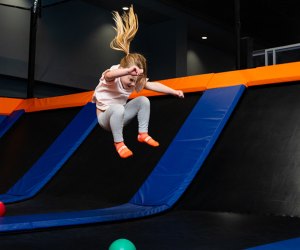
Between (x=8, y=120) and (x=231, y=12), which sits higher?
(x=231, y=12)

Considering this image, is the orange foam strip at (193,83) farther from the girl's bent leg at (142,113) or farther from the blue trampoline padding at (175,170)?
the girl's bent leg at (142,113)

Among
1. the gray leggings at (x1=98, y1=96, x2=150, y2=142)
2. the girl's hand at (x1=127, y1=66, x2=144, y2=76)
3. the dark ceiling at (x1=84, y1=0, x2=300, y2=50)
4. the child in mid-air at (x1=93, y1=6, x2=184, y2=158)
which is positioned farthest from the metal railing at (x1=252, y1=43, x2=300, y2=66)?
the girl's hand at (x1=127, y1=66, x2=144, y2=76)

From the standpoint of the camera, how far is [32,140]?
149 inches

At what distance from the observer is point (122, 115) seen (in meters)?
1.86

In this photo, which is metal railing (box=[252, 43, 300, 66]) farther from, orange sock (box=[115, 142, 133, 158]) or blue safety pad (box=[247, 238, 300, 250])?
blue safety pad (box=[247, 238, 300, 250])

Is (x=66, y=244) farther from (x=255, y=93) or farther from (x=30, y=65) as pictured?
(x=30, y=65)

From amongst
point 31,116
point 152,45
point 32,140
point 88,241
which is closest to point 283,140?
point 88,241

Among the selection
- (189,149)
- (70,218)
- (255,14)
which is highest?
(255,14)

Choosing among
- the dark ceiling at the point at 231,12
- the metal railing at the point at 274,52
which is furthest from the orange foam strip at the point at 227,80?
the dark ceiling at the point at 231,12

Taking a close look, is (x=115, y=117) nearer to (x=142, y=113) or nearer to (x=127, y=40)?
(x=142, y=113)

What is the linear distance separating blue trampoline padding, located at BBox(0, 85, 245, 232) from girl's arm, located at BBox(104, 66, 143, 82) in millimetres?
696

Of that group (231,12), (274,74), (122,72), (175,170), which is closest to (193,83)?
(274,74)

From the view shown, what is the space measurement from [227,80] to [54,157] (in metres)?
1.51

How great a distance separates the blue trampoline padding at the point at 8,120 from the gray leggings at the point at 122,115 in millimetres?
2542
